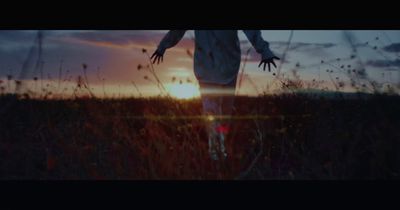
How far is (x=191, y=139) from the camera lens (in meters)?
4.79

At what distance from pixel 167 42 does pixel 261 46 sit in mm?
785

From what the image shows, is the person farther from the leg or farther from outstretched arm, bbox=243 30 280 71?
outstretched arm, bbox=243 30 280 71

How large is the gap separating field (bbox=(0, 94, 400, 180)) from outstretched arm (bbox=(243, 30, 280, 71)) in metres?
0.48

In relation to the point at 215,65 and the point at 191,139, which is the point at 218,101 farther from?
the point at 191,139

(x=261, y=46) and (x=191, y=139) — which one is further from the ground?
(x=261, y=46)

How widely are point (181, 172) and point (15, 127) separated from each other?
189cm

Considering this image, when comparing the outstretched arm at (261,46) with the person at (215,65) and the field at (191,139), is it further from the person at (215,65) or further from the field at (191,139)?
the field at (191,139)

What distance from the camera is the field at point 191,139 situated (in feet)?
14.9

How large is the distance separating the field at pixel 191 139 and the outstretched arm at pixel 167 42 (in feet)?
→ 1.27

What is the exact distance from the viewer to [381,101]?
528cm

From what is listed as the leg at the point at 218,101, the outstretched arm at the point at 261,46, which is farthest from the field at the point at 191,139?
the outstretched arm at the point at 261,46

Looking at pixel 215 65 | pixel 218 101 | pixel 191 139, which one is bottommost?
pixel 191 139

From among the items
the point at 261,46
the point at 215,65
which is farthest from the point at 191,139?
the point at 261,46

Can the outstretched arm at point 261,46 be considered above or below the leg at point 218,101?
above
